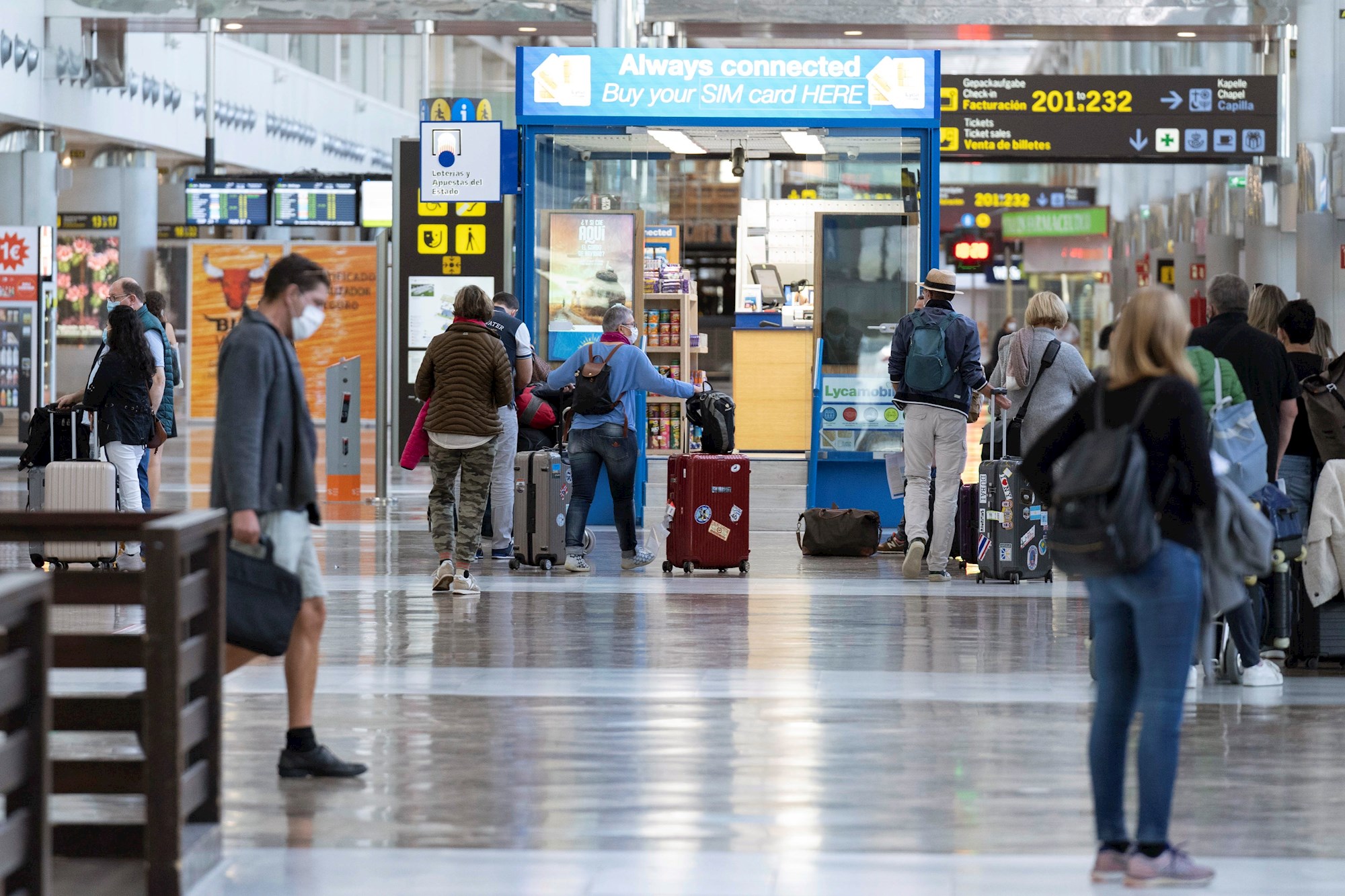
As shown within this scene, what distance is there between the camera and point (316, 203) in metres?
21.6

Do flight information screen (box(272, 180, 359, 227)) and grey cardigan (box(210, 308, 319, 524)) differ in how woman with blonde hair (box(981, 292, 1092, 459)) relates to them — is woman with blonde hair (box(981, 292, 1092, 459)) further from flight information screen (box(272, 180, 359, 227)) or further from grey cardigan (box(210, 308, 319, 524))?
flight information screen (box(272, 180, 359, 227))

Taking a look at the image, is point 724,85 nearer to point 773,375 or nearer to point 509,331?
point 509,331

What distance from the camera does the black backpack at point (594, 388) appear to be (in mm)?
10734

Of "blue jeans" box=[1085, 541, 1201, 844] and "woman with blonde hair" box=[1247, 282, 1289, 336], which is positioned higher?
"woman with blonde hair" box=[1247, 282, 1289, 336]

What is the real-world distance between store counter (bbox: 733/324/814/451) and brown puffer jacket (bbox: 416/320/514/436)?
8350 millimetres

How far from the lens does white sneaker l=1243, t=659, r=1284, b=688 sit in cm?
711

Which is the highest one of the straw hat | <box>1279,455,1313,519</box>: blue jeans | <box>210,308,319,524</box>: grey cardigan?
the straw hat

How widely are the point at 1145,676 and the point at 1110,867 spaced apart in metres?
0.48

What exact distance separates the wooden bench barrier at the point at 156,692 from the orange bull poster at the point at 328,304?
2104cm

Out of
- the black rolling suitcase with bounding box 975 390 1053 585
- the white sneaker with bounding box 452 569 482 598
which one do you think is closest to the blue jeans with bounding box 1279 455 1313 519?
the black rolling suitcase with bounding box 975 390 1053 585

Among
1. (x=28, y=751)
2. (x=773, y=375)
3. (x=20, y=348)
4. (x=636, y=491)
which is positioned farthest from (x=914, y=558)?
(x=20, y=348)

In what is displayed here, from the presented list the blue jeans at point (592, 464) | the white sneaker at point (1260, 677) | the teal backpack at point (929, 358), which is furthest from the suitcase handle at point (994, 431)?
the white sneaker at point (1260, 677)

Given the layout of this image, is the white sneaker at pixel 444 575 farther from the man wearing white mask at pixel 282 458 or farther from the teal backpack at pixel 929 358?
the man wearing white mask at pixel 282 458

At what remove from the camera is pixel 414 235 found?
600 inches
